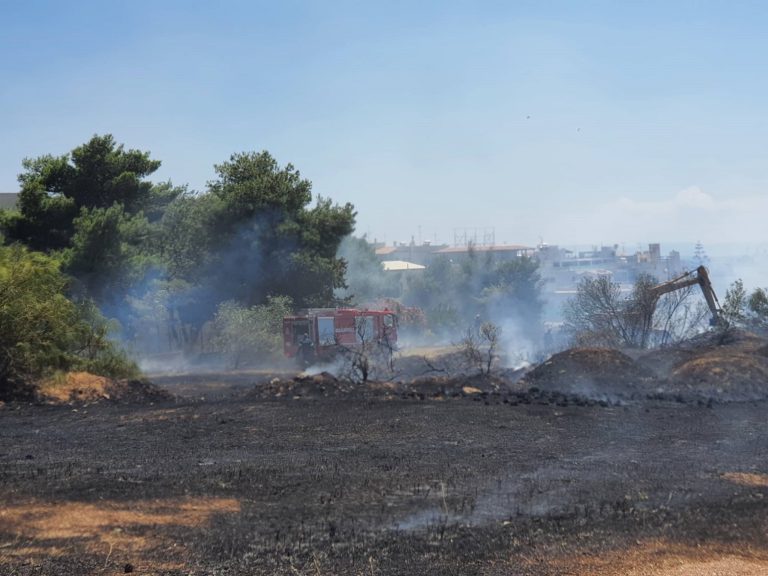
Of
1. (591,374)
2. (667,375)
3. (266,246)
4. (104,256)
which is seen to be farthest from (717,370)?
(266,246)

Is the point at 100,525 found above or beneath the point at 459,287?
beneath

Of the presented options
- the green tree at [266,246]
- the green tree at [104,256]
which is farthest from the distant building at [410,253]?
the green tree at [104,256]

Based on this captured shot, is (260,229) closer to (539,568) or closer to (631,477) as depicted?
(631,477)

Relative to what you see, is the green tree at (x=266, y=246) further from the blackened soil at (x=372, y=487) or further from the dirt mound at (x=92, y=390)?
the blackened soil at (x=372, y=487)

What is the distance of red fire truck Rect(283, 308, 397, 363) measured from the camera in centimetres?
3272

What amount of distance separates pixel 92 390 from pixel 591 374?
1154 centimetres

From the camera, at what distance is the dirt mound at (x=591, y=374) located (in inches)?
803

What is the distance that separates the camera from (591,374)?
69.5ft

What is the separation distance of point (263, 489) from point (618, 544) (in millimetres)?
3926

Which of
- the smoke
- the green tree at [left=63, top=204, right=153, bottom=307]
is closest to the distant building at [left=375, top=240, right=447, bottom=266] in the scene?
the smoke

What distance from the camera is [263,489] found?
9.80 metres

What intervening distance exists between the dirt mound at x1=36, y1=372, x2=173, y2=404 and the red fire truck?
11.9m

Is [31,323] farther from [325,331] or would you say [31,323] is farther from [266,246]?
[266,246]

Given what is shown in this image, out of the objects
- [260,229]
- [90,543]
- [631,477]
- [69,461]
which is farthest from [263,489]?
[260,229]
